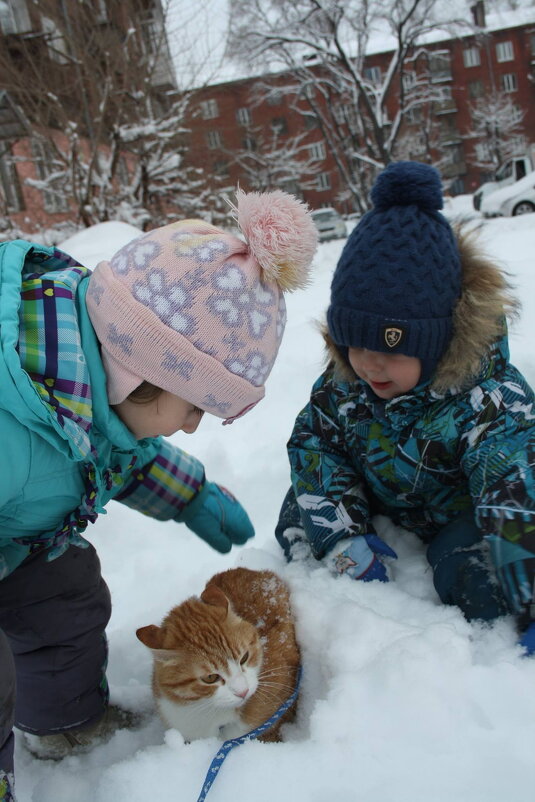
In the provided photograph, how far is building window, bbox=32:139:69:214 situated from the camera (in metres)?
9.08

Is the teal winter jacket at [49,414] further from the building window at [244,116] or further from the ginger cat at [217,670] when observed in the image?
the building window at [244,116]

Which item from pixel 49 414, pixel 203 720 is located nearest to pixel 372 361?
pixel 49 414

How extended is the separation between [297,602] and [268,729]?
30cm

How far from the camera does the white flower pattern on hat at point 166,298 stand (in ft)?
3.78

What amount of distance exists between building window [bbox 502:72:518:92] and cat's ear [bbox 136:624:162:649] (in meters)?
36.9

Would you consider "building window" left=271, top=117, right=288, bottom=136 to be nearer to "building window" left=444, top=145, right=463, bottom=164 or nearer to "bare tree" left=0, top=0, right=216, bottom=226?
"building window" left=444, top=145, right=463, bottom=164

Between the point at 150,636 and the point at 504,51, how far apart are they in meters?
37.8

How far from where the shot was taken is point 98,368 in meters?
1.21

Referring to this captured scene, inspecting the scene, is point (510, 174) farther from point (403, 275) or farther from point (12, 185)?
point (403, 275)

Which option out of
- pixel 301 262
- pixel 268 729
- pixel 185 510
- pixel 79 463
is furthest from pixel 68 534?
pixel 301 262

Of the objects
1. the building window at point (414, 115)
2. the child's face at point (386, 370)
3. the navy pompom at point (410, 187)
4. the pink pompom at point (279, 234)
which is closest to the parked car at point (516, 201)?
the navy pompom at point (410, 187)

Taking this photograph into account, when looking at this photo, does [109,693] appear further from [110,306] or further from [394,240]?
[394,240]

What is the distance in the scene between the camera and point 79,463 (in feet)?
4.30

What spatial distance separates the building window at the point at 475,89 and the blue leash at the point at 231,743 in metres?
36.1
